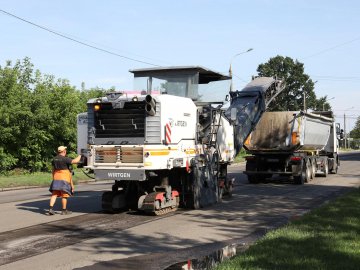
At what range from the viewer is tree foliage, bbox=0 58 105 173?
2681 centimetres

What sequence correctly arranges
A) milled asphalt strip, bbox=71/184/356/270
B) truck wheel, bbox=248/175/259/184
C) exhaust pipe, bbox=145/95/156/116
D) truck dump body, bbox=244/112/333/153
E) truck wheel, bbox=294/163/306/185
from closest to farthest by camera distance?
milled asphalt strip, bbox=71/184/356/270, exhaust pipe, bbox=145/95/156/116, truck dump body, bbox=244/112/333/153, truck wheel, bbox=294/163/306/185, truck wheel, bbox=248/175/259/184

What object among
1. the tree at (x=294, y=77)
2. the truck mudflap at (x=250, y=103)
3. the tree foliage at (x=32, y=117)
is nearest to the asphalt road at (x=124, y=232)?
the truck mudflap at (x=250, y=103)

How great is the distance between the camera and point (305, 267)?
6.09 m

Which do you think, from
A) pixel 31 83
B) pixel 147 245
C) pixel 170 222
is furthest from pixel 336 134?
pixel 147 245

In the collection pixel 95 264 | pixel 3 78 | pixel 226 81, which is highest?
pixel 3 78

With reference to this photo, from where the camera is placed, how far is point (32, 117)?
27.6m

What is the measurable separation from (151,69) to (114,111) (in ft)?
7.03

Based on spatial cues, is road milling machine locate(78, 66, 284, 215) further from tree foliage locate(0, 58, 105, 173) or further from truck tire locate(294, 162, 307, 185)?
tree foliage locate(0, 58, 105, 173)

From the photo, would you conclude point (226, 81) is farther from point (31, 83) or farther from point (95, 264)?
point (31, 83)

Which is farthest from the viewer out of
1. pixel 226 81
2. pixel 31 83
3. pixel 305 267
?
pixel 31 83

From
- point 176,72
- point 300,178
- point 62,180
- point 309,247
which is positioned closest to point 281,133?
point 300,178

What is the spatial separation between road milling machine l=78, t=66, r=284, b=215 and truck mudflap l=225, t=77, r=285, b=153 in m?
3.02

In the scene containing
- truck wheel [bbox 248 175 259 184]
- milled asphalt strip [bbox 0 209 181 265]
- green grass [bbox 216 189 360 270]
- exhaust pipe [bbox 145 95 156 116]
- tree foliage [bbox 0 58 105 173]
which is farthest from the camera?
tree foliage [bbox 0 58 105 173]

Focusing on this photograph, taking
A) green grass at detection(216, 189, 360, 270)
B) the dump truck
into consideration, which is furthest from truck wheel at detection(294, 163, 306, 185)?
green grass at detection(216, 189, 360, 270)
